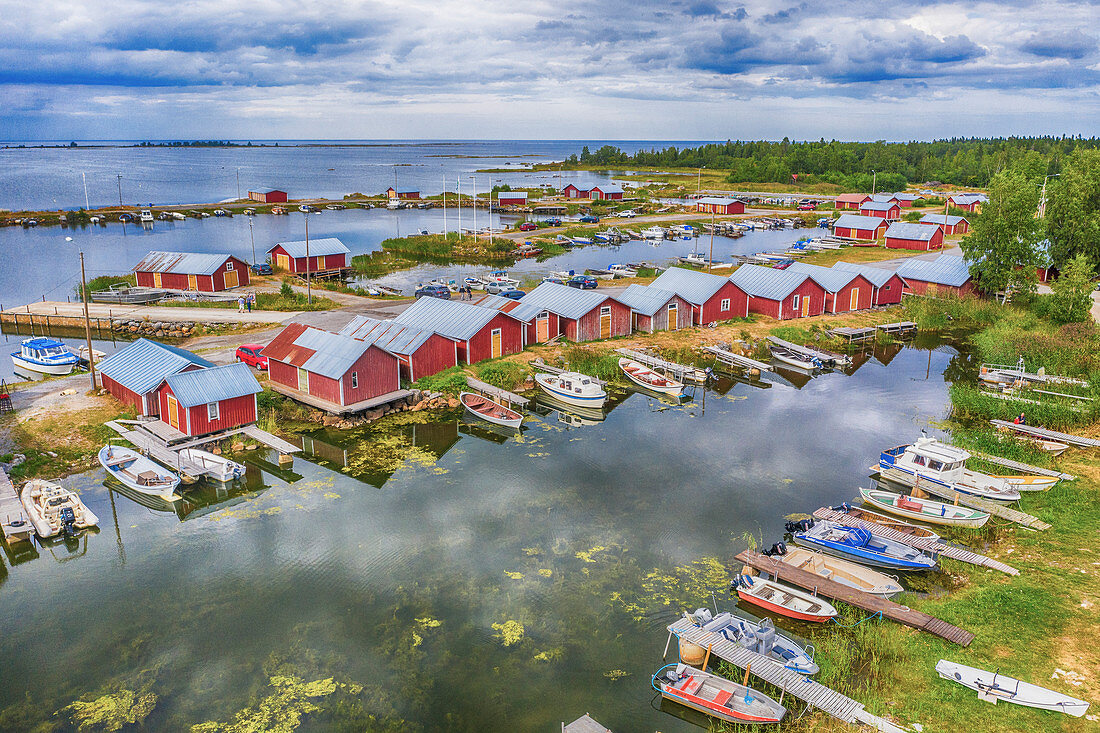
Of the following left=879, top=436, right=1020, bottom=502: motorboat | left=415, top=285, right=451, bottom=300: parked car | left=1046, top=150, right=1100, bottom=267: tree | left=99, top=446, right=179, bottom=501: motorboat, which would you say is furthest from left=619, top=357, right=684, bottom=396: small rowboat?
left=1046, top=150, right=1100, bottom=267: tree

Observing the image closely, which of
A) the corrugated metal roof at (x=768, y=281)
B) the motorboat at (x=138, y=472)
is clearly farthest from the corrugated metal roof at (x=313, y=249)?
the motorboat at (x=138, y=472)

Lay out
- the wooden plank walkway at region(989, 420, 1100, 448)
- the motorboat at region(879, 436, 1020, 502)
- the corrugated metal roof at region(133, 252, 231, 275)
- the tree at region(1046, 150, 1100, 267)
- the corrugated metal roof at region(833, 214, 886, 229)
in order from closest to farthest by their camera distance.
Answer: the motorboat at region(879, 436, 1020, 502)
the wooden plank walkway at region(989, 420, 1100, 448)
the tree at region(1046, 150, 1100, 267)
the corrugated metal roof at region(133, 252, 231, 275)
the corrugated metal roof at region(833, 214, 886, 229)

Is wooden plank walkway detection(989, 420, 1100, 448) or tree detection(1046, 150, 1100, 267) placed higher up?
tree detection(1046, 150, 1100, 267)

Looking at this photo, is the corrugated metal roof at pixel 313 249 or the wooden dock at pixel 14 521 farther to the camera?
the corrugated metal roof at pixel 313 249

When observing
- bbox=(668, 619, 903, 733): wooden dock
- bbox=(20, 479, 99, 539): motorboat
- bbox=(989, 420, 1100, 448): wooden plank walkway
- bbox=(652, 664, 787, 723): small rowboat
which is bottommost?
bbox=(652, 664, 787, 723): small rowboat

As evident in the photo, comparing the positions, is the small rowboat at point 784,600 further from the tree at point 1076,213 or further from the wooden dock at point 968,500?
the tree at point 1076,213

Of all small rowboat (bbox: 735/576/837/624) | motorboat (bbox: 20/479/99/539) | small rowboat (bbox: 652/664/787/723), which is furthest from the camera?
motorboat (bbox: 20/479/99/539)

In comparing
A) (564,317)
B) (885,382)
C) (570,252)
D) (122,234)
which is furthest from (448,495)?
(122,234)

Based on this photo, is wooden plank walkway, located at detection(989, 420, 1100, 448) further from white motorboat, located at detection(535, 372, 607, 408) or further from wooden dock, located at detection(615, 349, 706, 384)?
white motorboat, located at detection(535, 372, 607, 408)
